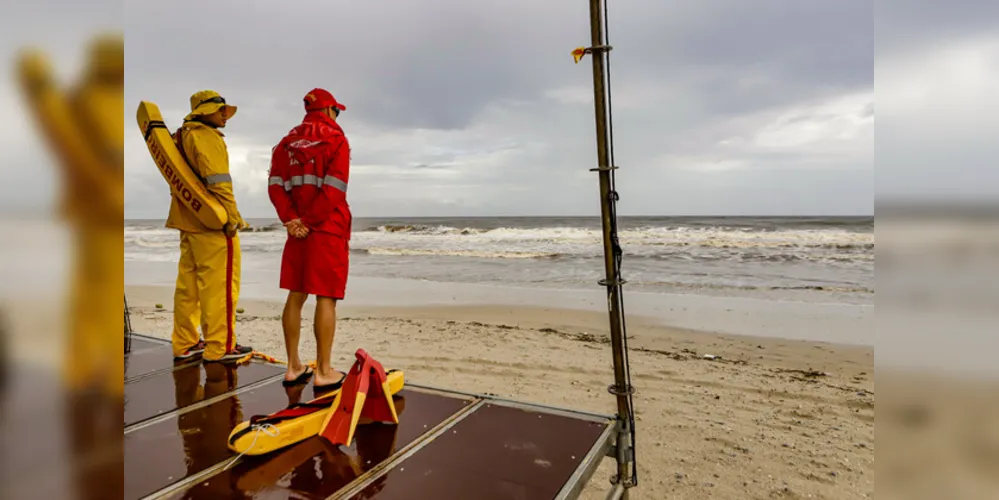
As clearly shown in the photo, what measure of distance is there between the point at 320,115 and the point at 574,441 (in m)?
2.49

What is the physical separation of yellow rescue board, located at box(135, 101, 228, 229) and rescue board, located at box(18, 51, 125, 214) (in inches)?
145

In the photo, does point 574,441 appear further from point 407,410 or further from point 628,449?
point 407,410

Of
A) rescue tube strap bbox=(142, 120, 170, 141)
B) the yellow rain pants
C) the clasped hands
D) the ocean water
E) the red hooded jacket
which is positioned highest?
rescue tube strap bbox=(142, 120, 170, 141)

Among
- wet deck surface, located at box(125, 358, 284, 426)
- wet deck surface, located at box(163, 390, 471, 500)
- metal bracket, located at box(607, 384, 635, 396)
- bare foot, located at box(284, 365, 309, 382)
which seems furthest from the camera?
bare foot, located at box(284, 365, 309, 382)

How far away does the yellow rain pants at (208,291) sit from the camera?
407cm

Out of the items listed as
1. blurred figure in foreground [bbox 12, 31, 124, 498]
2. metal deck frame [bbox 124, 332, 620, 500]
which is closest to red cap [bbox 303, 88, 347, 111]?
metal deck frame [bbox 124, 332, 620, 500]

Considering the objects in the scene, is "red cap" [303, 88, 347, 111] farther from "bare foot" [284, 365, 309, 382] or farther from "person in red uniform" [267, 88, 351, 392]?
"bare foot" [284, 365, 309, 382]

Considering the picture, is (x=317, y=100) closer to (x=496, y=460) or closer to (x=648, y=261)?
(x=496, y=460)

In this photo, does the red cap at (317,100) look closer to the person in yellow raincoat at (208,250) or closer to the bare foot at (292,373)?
the person in yellow raincoat at (208,250)

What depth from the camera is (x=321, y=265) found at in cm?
337

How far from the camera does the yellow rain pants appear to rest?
4.07m

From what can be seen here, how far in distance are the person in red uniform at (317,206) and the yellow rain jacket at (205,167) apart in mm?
770

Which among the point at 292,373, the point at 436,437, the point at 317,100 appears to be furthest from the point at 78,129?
the point at 292,373

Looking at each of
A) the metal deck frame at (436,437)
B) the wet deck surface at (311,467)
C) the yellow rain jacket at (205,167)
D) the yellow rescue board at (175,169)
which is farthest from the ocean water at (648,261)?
the wet deck surface at (311,467)
